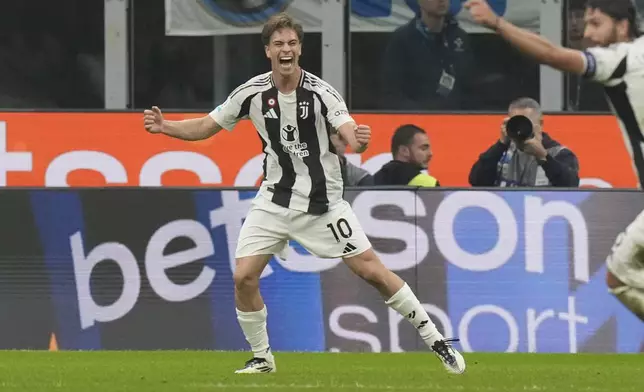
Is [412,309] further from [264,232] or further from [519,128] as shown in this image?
[519,128]

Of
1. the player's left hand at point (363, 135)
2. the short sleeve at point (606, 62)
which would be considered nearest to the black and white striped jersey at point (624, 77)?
the short sleeve at point (606, 62)

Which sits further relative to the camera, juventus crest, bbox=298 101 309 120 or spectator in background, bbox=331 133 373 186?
spectator in background, bbox=331 133 373 186

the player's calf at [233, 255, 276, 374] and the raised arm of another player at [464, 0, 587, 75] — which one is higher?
the raised arm of another player at [464, 0, 587, 75]

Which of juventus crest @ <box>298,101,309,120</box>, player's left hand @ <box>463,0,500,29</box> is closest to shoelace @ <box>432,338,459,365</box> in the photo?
juventus crest @ <box>298,101,309,120</box>

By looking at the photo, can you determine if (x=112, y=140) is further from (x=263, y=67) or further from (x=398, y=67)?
(x=398, y=67)

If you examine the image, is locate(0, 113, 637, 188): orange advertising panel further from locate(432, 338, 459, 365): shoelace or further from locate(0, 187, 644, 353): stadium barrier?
locate(432, 338, 459, 365): shoelace

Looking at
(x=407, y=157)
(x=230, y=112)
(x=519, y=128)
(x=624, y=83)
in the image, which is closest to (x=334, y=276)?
(x=407, y=157)

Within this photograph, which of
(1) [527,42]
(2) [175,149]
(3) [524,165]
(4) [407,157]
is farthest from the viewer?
(2) [175,149]

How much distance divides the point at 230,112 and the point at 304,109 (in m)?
0.52

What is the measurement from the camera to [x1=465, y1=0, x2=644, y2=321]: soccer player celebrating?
7637 millimetres

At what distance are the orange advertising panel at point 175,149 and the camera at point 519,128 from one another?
296cm

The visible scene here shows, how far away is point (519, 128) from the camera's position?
12.9 metres

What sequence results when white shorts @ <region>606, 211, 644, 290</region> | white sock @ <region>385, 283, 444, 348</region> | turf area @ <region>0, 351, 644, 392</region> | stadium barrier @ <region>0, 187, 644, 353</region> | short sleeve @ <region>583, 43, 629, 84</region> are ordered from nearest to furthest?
1. short sleeve @ <region>583, 43, 629, 84</region>
2. white shorts @ <region>606, 211, 644, 290</region>
3. turf area @ <region>0, 351, 644, 392</region>
4. white sock @ <region>385, 283, 444, 348</region>
5. stadium barrier @ <region>0, 187, 644, 353</region>

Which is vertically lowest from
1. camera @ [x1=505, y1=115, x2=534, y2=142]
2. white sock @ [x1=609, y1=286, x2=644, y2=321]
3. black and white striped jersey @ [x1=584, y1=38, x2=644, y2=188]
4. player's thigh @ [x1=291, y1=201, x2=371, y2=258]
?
white sock @ [x1=609, y1=286, x2=644, y2=321]
